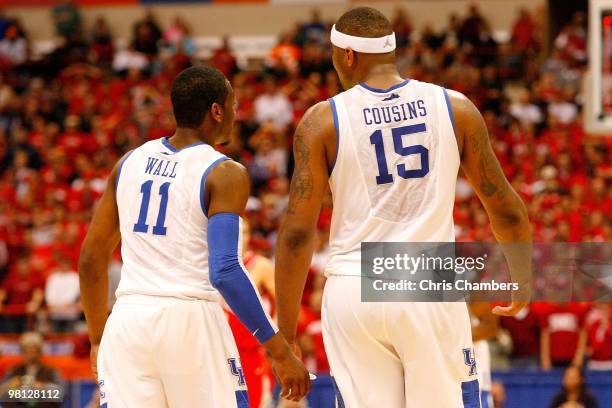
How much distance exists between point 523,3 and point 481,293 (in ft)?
58.8

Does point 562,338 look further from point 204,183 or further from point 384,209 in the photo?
point 204,183

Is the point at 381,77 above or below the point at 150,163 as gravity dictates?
above

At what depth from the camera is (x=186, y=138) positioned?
5.00 metres

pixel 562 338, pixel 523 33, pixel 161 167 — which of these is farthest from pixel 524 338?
pixel 523 33

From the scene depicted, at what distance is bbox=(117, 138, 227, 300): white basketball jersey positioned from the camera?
4.78 m

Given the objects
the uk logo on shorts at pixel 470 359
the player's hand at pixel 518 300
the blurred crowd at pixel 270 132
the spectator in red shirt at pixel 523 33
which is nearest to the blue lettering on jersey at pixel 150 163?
the uk logo on shorts at pixel 470 359

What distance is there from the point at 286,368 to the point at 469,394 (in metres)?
0.81

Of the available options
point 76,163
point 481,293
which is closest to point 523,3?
point 76,163

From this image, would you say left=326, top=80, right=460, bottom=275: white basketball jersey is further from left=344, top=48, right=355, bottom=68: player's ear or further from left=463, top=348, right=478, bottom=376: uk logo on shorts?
left=463, top=348, right=478, bottom=376: uk logo on shorts

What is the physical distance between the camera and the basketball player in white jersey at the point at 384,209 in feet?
14.9

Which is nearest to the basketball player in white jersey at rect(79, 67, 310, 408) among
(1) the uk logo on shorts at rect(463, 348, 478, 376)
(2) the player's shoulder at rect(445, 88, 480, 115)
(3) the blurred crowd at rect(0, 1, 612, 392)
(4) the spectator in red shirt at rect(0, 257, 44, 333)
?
(1) the uk logo on shorts at rect(463, 348, 478, 376)

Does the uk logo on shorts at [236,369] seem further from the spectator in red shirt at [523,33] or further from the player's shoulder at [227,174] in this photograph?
the spectator in red shirt at [523,33]

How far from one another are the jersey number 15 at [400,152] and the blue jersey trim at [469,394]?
3.06ft

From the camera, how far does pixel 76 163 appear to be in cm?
1845
